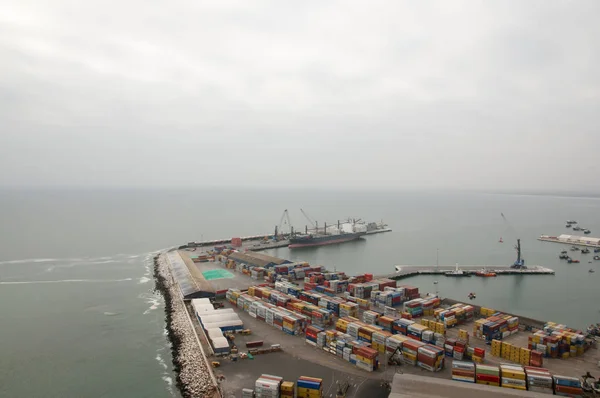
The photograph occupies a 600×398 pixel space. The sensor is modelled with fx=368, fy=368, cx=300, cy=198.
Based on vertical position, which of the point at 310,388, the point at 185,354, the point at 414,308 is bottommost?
the point at 185,354

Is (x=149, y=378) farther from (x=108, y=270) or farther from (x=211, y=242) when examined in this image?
(x=211, y=242)

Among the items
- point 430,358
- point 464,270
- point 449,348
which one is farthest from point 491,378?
point 464,270

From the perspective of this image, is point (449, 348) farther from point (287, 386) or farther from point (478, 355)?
point (287, 386)

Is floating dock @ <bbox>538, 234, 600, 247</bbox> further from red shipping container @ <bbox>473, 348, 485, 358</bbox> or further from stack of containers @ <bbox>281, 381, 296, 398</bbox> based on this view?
stack of containers @ <bbox>281, 381, 296, 398</bbox>

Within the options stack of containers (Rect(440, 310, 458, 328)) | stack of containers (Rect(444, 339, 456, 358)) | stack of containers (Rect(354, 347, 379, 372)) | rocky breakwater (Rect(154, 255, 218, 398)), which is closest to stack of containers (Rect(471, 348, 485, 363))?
stack of containers (Rect(444, 339, 456, 358))

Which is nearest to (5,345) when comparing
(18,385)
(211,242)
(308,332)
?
(18,385)

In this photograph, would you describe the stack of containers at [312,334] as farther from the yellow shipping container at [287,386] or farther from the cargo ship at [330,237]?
the cargo ship at [330,237]
